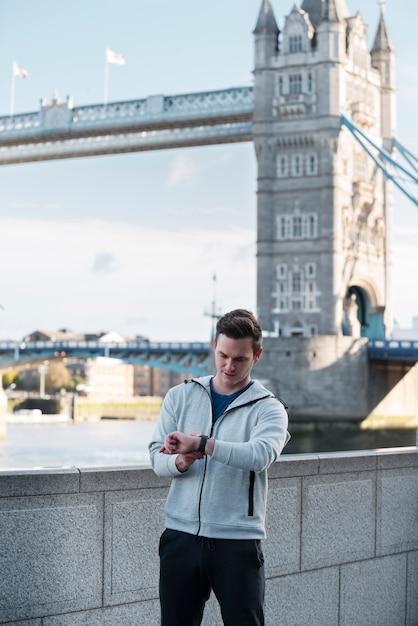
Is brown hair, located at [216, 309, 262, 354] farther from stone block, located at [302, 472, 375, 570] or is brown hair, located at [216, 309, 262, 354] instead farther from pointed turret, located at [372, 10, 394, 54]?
pointed turret, located at [372, 10, 394, 54]

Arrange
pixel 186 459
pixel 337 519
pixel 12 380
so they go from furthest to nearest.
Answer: pixel 12 380 → pixel 337 519 → pixel 186 459

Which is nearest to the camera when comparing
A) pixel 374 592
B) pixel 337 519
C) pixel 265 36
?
pixel 337 519

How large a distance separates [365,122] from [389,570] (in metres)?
43.9

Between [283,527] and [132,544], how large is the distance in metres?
0.75

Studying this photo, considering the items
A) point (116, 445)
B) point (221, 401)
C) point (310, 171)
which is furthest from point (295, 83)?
point (221, 401)

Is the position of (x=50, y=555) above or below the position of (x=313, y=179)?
below

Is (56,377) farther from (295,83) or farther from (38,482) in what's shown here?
(38,482)

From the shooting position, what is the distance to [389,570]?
5.15 m

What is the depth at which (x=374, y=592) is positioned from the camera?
5.07 metres

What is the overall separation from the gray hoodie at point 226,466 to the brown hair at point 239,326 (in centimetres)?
17

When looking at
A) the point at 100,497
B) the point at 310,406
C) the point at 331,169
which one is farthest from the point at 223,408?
the point at 331,169

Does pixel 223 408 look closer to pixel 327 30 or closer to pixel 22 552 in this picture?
pixel 22 552

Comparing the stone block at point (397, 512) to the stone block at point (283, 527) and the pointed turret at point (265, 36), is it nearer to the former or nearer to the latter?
the stone block at point (283, 527)

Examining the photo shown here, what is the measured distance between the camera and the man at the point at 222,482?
3.13 metres
